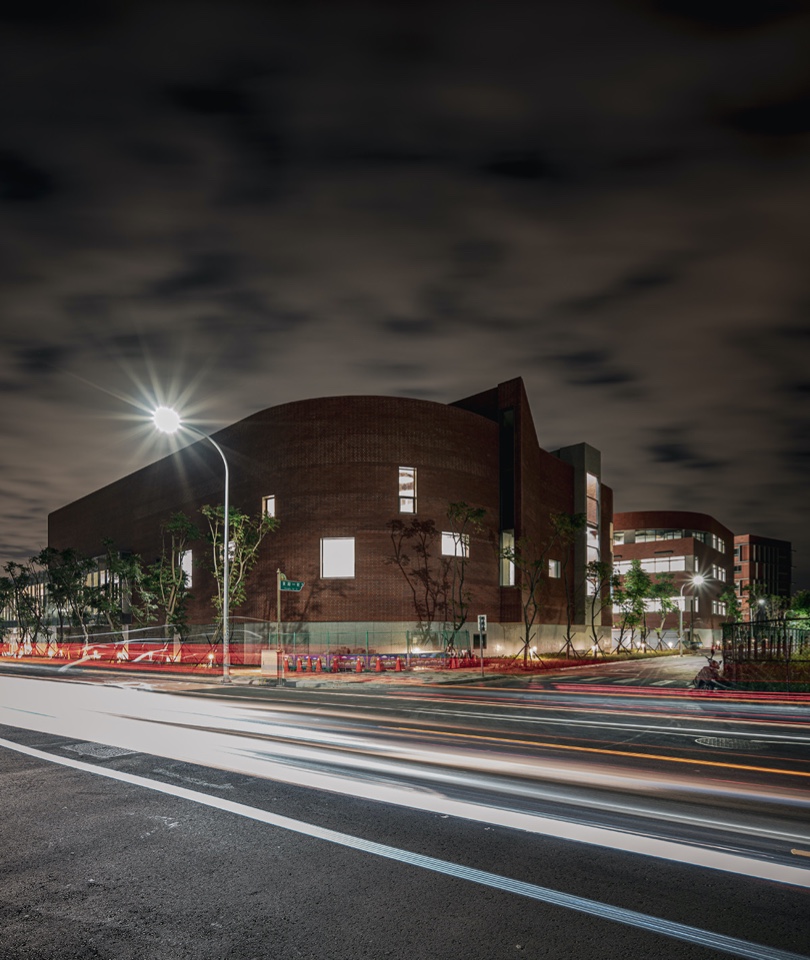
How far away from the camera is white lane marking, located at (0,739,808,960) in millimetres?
4562

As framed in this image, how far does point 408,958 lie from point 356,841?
239 centimetres

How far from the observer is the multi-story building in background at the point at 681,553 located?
115 meters

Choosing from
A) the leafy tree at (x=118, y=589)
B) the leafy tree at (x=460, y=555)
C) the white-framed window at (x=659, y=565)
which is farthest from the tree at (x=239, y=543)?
the white-framed window at (x=659, y=565)

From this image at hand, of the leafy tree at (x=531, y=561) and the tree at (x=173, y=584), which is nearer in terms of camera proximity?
the leafy tree at (x=531, y=561)

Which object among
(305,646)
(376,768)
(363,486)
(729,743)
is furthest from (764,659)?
(305,646)

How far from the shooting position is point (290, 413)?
4956 centimetres

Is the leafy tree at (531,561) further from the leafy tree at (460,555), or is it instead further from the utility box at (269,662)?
the utility box at (269,662)

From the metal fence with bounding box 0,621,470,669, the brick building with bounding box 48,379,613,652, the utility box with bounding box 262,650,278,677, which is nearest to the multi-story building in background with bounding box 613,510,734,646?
the brick building with bounding box 48,379,613,652

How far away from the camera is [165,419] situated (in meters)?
26.8

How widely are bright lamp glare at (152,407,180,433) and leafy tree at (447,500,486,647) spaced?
23468 millimetres

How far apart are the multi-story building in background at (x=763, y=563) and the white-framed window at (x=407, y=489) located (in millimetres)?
146897

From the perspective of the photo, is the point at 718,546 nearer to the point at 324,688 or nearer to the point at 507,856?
the point at 324,688

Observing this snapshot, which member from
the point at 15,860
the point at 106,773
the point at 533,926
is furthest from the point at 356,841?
the point at 106,773

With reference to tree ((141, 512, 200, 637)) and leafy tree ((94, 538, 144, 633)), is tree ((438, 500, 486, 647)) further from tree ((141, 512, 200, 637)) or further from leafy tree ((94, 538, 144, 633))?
Result: leafy tree ((94, 538, 144, 633))
